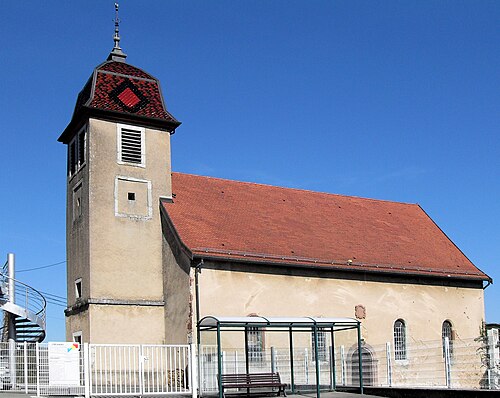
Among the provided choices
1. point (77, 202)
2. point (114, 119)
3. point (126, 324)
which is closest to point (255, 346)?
point (126, 324)

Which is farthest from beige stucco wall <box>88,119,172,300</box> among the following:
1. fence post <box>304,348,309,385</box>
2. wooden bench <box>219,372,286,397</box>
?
wooden bench <box>219,372,286,397</box>

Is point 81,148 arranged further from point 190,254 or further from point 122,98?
point 190,254

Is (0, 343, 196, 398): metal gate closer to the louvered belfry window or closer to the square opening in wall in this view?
Answer: the square opening in wall

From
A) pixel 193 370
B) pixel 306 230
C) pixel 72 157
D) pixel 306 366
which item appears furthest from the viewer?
pixel 306 230

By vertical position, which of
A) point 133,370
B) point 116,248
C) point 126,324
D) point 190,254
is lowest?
point 133,370

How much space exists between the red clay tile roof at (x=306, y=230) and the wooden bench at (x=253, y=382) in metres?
6.27

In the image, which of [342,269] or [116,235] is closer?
[116,235]

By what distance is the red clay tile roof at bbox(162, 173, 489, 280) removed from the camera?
2989cm

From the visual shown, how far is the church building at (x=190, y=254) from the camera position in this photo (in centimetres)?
2853

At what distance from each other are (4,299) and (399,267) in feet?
53.9

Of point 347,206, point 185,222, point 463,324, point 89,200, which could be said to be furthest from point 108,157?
point 463,324

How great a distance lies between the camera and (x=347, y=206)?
37281 mm

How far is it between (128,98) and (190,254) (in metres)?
7.65

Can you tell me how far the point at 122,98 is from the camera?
102ft
